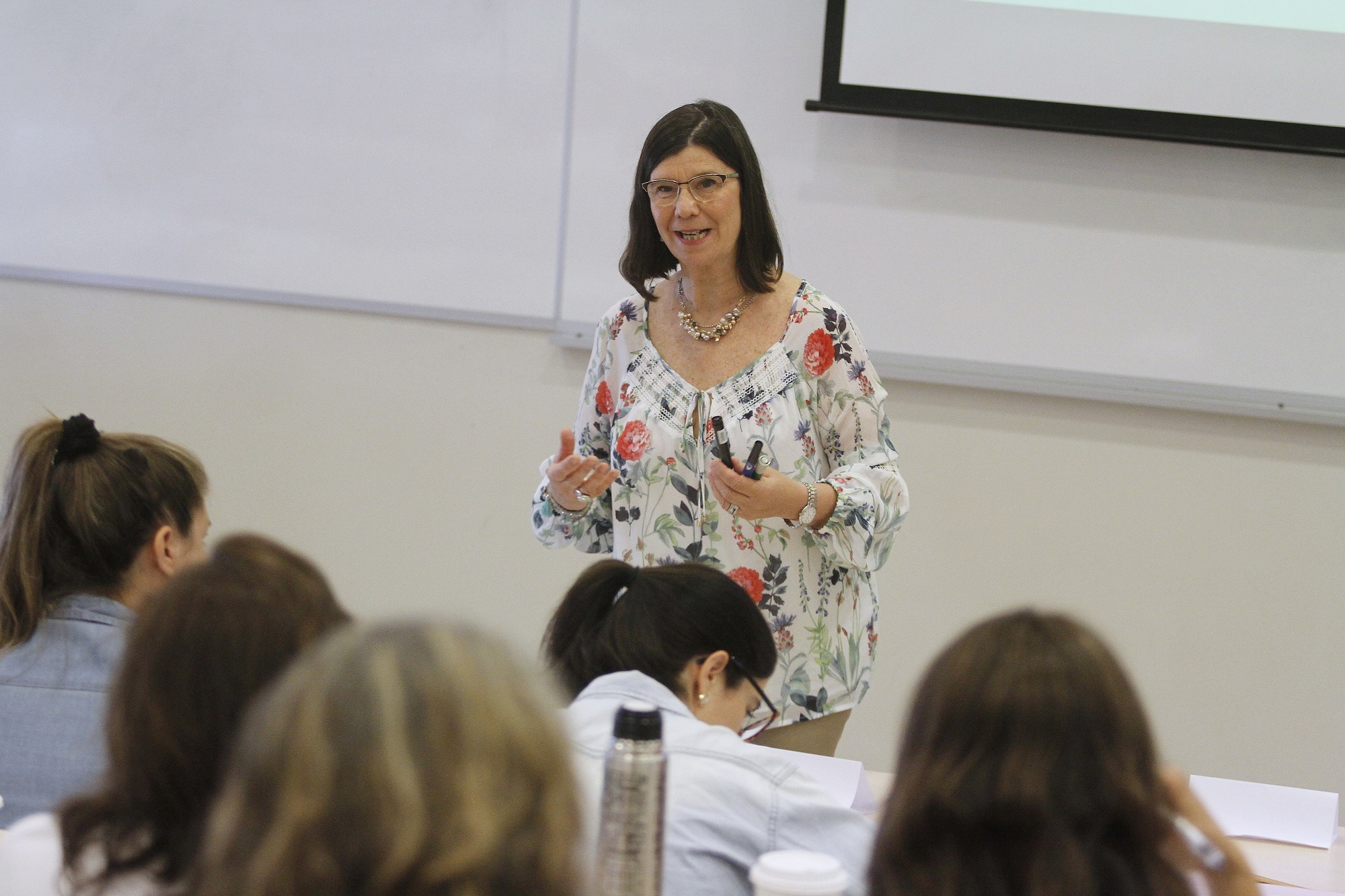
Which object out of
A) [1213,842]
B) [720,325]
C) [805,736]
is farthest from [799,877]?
[720,325]

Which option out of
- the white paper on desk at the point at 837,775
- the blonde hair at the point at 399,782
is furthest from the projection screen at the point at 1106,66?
the blonde hair at the point at 399,782

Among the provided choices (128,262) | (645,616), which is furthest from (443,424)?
(645,616)

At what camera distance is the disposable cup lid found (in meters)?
→ 1.17

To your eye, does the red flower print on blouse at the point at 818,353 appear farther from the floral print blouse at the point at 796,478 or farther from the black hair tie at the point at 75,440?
the black hair tie at the point at 75,440

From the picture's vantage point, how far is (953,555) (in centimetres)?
323

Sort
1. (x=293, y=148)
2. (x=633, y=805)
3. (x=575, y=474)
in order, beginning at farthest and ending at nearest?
(x=293, y=148), (x=575, y=474), (x=633, y=805)

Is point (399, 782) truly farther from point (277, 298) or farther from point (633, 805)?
point (277, 298)

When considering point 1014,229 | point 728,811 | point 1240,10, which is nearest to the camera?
point 728,811

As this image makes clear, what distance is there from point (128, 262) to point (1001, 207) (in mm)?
2271

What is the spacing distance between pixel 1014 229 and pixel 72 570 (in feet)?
7.32

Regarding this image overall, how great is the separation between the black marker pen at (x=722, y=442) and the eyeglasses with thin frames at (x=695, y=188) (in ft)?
1.19

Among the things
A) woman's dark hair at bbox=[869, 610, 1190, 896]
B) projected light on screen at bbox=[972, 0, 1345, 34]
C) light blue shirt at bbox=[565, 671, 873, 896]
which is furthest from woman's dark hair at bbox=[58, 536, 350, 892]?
projected light on screen at bbox=[972, 0, 1345, 34]

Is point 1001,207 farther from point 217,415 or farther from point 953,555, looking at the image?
point 217,415

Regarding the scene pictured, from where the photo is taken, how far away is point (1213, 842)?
111 centimetres
